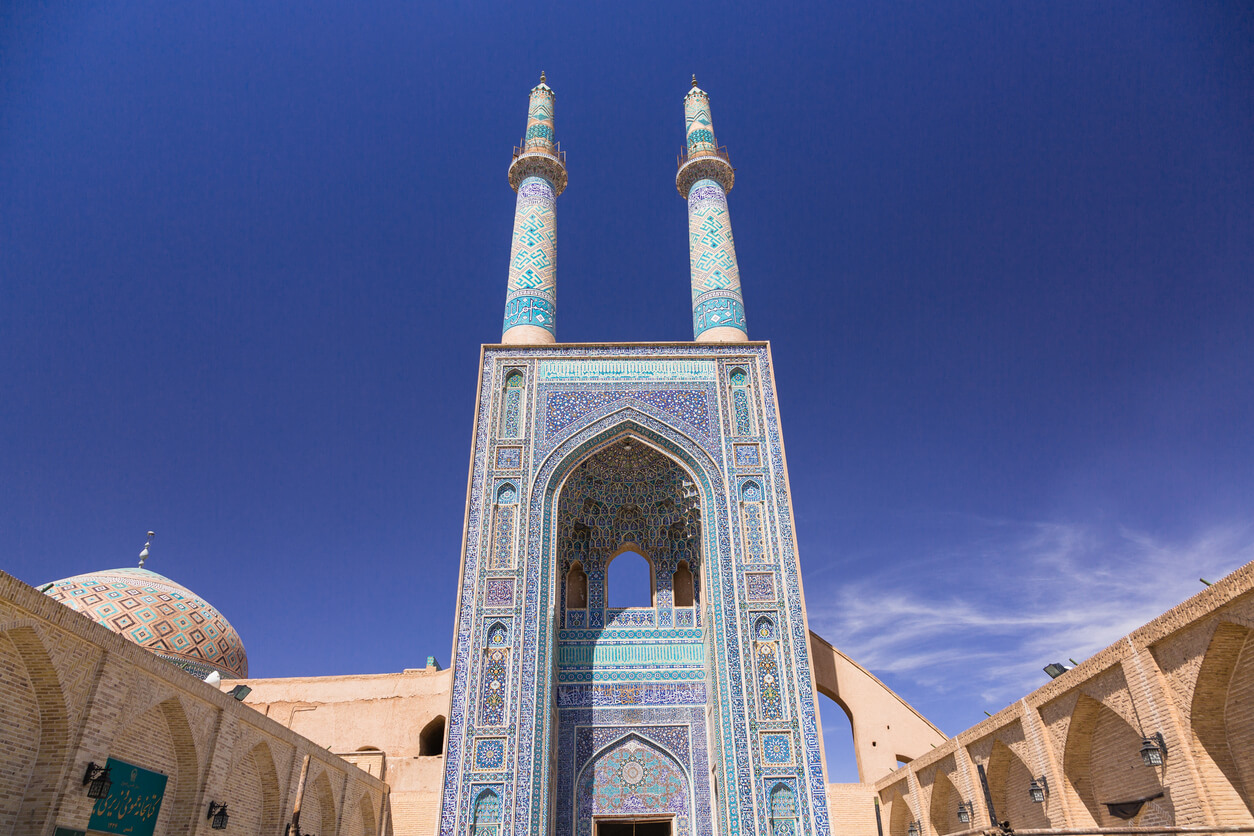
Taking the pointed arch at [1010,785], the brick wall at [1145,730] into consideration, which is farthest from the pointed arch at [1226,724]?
the pointed arch at [1010,785]

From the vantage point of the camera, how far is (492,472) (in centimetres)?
1066

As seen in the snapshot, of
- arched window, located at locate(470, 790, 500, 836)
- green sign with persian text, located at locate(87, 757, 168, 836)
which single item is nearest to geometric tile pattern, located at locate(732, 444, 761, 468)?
arched window, located at locate(470, 790, 500, 836)

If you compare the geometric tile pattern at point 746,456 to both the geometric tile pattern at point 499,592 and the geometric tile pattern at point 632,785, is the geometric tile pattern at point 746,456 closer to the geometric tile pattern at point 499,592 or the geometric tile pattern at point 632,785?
the geometric tile pattern at point 499,592

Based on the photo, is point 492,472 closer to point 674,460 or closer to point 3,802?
point 674,460

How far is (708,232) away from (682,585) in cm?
560

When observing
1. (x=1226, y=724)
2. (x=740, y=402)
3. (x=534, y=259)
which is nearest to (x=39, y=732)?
(x=1226, y=724)

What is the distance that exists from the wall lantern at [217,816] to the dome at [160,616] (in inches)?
240

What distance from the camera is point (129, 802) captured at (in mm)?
5871

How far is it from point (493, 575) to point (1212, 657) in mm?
7029

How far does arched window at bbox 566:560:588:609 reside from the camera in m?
11.3

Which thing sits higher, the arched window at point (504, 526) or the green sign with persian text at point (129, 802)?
the arched window at point (504, 526)

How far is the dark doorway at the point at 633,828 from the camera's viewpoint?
31.9 feet

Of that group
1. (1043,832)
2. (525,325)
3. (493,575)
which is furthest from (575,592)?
(1043,832)

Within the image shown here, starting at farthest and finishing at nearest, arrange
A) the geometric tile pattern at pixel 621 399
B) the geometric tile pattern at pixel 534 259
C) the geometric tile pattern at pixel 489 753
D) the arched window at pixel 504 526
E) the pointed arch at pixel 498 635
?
the geometric tile pattern at pixel 534 259 < the geometric tile pattern at pixel 621 399 < the arched window at pixel 504 526 < the pointed arch at pixel 498 635 < the geometric tile pattern at pixel 489 753
